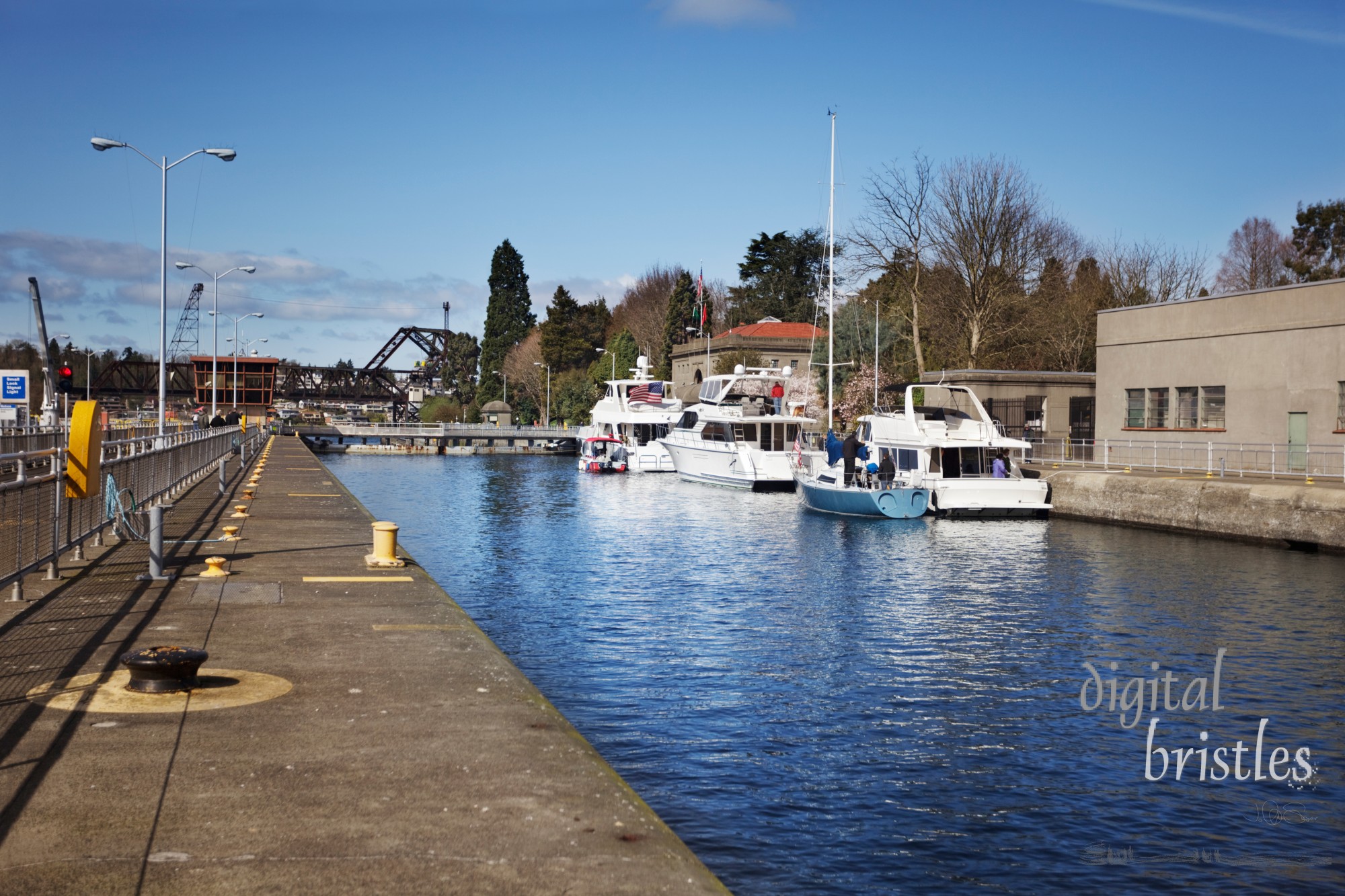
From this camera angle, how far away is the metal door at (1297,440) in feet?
123

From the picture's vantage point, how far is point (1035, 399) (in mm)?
57031

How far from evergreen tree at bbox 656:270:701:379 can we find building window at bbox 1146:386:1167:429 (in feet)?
251

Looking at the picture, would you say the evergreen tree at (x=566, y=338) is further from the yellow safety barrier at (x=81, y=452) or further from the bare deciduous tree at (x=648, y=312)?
the yellow safety barrier at (x=81, y=452)

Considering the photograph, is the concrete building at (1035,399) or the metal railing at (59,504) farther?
the concrete building at (1035,399)

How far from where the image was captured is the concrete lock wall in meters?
29.5

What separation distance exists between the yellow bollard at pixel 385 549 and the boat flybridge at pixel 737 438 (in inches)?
1394

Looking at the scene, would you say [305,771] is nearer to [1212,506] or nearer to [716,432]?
[1212,506]

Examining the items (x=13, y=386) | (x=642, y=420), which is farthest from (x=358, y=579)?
(x=642, y=420)

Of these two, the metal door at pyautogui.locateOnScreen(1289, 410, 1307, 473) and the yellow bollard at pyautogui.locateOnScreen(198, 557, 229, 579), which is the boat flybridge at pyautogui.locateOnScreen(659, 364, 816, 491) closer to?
the metal door at pyautogui.locateOnScreen(1289, 410, 1307, 473)

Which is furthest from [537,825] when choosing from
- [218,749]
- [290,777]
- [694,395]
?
[694,395]

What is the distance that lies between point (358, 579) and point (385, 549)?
1.38m

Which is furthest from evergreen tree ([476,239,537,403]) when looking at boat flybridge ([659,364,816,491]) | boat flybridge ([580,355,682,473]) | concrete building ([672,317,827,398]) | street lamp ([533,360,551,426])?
boat flybridge ([659,364,816,491])

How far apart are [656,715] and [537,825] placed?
6.77m

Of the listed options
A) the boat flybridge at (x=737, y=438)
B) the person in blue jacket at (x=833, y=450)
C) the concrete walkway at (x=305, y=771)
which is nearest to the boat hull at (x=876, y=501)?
the person in blue jacket at (x=833, y=450)
